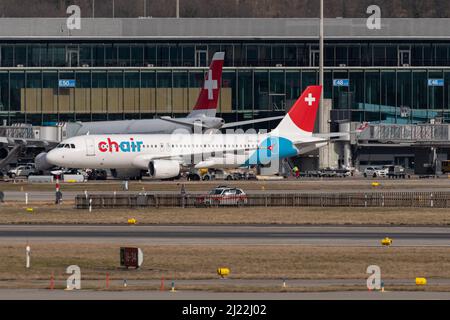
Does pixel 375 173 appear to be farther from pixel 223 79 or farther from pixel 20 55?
pixel 20 55

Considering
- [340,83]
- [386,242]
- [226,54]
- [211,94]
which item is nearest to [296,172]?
[211,94]

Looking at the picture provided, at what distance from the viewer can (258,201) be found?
8225cm

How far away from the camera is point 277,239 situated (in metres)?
60.4

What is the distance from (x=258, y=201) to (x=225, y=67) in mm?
76667

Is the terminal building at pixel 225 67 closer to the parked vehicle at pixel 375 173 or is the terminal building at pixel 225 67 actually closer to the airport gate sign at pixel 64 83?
the airport gate sign at pixel 64 83

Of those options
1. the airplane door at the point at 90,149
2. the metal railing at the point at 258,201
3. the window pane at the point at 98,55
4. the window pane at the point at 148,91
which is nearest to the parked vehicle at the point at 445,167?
the window pane at the point at 148,91

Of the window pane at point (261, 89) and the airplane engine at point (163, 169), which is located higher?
the window pane at point (261, 89)

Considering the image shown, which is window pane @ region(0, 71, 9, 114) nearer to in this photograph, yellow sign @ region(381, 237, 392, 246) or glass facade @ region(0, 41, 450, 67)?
glass facade @ region(0, 41, 450, 67)

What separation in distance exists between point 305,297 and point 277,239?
795 inches

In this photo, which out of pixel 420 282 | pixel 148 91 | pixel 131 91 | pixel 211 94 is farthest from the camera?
pixel 131 91

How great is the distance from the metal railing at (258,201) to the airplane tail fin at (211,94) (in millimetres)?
52290

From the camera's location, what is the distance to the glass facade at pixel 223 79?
155000 mm

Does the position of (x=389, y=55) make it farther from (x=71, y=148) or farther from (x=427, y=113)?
(x=71, y=148)

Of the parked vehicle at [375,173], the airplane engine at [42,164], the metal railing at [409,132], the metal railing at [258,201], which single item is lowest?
the metal railing at [258,201]
